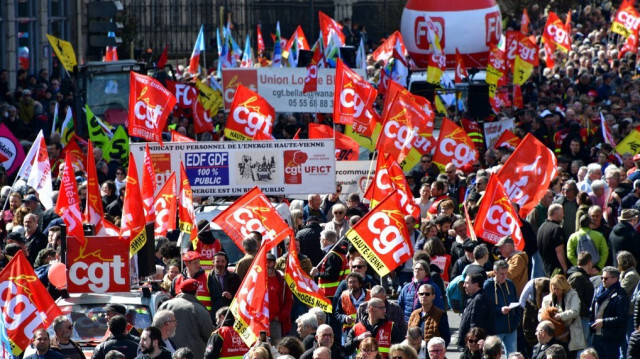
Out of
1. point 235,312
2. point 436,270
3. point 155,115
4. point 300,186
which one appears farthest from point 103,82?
point 235,312

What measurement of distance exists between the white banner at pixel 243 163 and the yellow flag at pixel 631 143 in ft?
18.5

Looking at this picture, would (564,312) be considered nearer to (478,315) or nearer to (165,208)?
(478,315)

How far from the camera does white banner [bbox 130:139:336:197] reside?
1873 cm

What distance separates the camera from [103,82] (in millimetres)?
28297

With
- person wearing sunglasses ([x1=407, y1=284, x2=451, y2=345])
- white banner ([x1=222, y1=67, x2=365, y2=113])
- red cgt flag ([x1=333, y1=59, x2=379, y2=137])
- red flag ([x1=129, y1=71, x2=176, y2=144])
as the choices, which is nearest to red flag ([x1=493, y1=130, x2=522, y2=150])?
red cgt flag ([x1=333, y1=59, x2=379, y2=137])

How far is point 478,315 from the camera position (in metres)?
13.8

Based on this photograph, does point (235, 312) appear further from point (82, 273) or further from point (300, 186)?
point (300, 186)

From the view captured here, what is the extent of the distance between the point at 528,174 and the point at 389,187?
173cm

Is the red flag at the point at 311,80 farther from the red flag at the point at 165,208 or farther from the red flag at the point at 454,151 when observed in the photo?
the red flag at the point at 165,208

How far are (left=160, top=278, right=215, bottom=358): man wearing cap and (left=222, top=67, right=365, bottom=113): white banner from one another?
11.5 meters

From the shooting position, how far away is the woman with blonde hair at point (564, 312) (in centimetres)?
1381

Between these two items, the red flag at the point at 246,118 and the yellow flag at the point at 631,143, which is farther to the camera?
the yellow flag at the point at 631,143

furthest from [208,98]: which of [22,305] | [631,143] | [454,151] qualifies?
[22,305]

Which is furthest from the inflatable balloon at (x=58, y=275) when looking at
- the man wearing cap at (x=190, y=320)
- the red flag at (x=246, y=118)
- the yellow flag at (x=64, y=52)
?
the yellow flag at (x=64, y=52)
